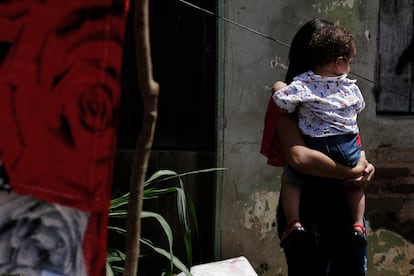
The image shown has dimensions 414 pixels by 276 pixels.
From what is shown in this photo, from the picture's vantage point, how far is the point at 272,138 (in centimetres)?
264

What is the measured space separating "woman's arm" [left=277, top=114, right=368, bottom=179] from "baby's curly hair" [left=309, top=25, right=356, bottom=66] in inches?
9.8

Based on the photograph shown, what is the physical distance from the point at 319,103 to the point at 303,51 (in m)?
0.23

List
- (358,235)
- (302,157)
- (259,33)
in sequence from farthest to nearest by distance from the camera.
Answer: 1. (259,33)
2. (358,235)
3. (302,157)

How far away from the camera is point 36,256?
1.53m

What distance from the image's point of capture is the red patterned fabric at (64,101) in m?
1.39

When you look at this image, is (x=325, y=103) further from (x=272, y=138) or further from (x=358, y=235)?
(x=358, y=235)

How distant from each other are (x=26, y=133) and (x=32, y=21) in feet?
0.82

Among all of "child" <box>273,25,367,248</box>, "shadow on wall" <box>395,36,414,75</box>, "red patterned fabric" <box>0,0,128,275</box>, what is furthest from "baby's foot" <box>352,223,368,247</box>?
"shadow on wall" <box>395,36,414,75</box>

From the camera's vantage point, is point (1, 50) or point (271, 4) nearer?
point (1, 50)

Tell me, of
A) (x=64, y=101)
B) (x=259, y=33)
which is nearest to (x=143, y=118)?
(x=64, y=101)

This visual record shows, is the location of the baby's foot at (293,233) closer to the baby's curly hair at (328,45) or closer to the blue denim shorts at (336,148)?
the blue denim shorts at (336,148)

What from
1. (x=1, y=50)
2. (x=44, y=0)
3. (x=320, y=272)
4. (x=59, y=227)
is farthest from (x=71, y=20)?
(x=320, y=272)

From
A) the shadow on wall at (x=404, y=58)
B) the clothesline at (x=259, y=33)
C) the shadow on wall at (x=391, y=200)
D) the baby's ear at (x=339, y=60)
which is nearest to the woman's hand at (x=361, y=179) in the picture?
the baby's ear at (x=339, y=60)

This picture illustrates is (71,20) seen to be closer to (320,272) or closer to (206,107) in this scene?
(320,272)
